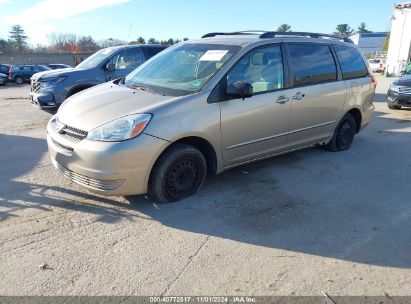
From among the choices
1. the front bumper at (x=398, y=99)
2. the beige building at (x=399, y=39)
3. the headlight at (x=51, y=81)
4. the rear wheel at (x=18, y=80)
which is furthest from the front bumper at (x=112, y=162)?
the beige building at (x=399, y=39)

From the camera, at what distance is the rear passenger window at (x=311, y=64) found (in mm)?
5197

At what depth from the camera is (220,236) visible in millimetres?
3621

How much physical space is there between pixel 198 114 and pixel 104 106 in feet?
3.45

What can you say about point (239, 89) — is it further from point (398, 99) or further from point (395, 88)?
point (395, 88)

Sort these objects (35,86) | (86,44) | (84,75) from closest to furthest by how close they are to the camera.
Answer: (84,75) → (35,86) → (86,44)

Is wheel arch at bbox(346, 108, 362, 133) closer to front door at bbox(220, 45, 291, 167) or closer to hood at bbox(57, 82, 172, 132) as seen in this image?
front door at bbox(220, 45, 291, 167)

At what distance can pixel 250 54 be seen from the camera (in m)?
4.65

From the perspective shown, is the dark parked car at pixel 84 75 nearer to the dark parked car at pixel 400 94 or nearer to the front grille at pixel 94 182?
the front grille at pixel 94 182

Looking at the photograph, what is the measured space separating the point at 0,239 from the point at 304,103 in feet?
13.3

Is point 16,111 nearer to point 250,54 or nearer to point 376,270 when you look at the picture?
point 250,54

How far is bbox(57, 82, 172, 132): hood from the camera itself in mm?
3941

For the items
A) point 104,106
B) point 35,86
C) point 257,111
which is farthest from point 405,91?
point 35,86

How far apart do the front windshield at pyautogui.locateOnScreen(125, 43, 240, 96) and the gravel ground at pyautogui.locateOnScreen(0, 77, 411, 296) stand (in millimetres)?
1320

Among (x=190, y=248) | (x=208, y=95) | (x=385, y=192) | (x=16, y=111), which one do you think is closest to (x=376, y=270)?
(x=190, y=248)
